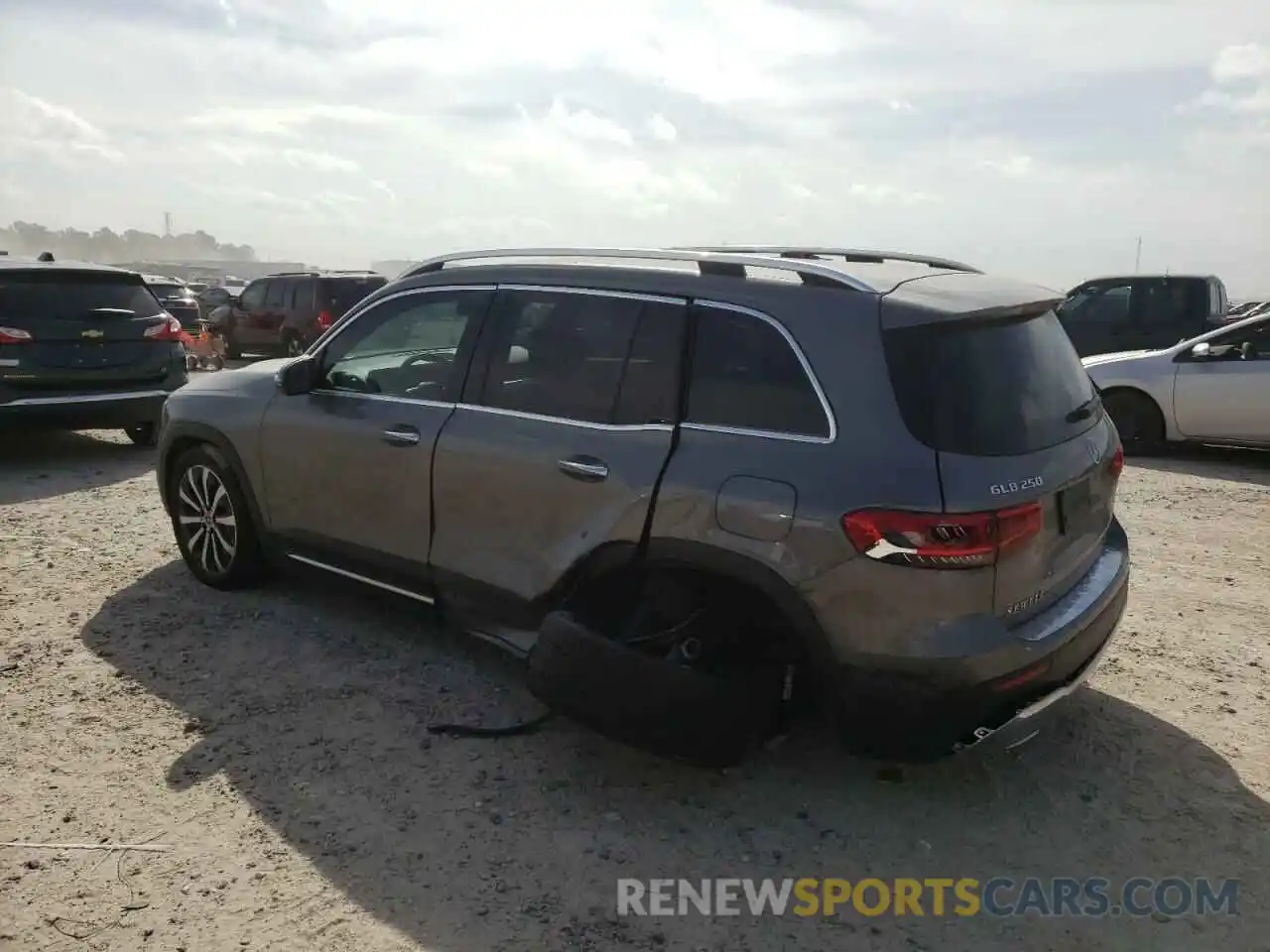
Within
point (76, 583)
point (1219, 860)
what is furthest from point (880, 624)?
point (76, 583)

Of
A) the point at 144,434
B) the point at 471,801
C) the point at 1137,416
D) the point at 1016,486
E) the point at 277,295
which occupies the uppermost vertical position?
the point at 277,295

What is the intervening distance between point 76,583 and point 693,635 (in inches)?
152

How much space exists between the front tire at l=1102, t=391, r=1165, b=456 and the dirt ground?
478cm

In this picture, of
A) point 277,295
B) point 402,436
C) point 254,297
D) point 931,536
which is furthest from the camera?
point 254,297

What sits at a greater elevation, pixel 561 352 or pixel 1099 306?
pixel 561 352

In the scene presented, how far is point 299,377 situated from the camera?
481 cm

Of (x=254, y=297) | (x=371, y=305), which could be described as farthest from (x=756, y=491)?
(x=254, y=297)

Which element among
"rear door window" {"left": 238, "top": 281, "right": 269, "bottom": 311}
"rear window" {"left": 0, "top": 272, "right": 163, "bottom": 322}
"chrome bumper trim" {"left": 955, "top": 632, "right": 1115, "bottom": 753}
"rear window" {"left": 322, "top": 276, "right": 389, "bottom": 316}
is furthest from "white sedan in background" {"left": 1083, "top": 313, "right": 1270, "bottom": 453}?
"rear door window" {"left": 238, "top": 281, "right": 269, "bottom": 311}

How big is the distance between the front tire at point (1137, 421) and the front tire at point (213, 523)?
7.76 metres

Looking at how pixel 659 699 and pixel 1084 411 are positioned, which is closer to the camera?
pixel 659 699

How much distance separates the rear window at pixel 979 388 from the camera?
3.12m

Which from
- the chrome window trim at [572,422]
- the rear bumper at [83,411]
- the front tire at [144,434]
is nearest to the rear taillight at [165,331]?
the rear bumper at [83,411]

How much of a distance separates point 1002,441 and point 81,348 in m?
7.85

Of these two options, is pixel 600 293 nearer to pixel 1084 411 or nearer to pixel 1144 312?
pixel 1084 411
